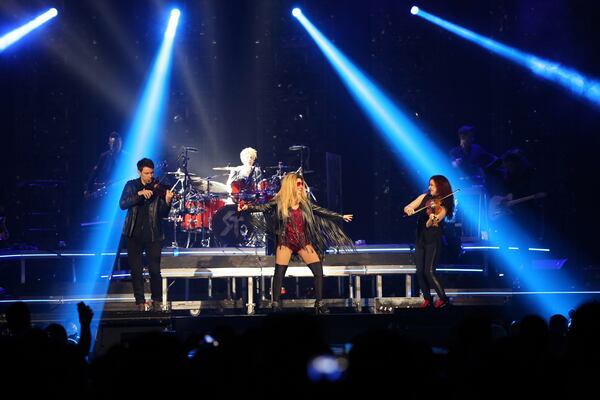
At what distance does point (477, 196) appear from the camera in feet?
48.4

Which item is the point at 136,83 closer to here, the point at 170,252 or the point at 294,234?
the point at 170,252

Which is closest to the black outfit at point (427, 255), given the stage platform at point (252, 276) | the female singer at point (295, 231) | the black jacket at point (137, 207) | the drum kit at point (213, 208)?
the stage platform at point (252, 276)

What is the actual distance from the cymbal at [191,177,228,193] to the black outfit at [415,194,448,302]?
6274mm

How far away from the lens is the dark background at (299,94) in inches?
589

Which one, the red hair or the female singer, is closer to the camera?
the female singer

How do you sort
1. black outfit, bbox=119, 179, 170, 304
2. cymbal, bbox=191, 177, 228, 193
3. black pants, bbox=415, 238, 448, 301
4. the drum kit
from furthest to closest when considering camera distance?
1. cymbal, bbox=191, 177, 228, 193
2. the drum kit
3. black outfit, bbox=119, 179, 170, 304
4. black pants, bbox=415, 238, 448, 301

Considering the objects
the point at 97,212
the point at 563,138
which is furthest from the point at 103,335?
the point at 563,138

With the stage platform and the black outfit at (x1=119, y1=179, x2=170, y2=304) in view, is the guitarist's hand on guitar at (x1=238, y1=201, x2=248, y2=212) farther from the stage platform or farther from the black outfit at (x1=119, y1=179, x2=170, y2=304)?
the stage platform

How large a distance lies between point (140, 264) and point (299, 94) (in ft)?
22.9

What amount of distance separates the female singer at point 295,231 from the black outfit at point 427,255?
1034 millimetres

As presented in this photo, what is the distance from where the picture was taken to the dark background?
1495 centimetres

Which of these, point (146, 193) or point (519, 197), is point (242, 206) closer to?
point (146, 193)

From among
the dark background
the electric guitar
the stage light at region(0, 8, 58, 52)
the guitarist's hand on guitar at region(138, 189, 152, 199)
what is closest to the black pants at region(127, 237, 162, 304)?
the guitarist's hand on guitar at region(138, 189, 152, 199)

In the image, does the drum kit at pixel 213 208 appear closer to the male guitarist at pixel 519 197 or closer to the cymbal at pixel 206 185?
the cymbal at pixel 206 185
